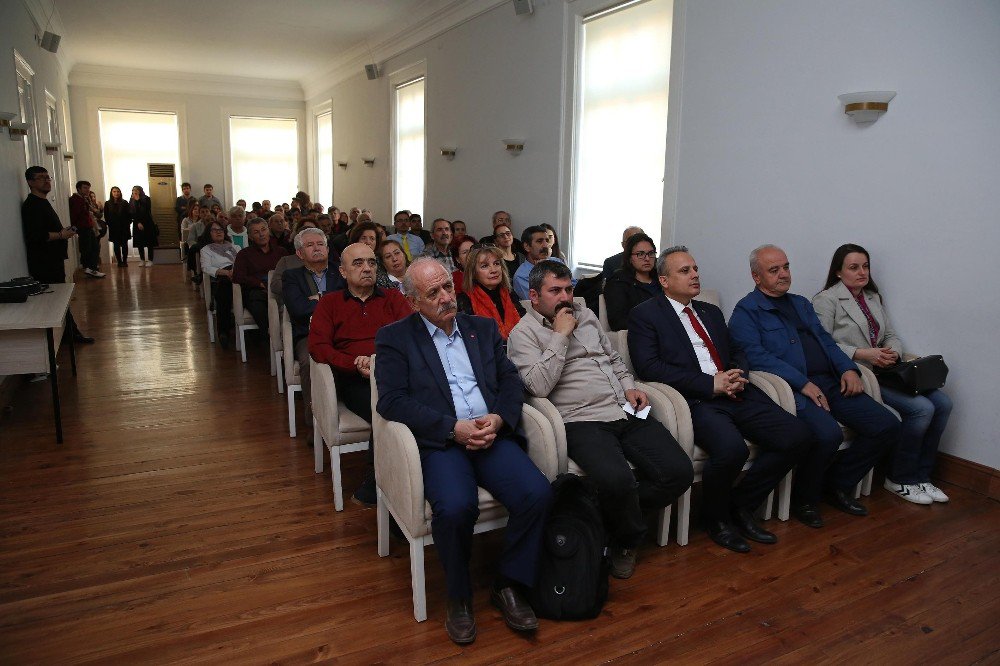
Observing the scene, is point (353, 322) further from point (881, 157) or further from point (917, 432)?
point (881, 157)

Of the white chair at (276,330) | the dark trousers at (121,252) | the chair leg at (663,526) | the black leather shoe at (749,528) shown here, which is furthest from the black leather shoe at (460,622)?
the dark trousers at (121,252)

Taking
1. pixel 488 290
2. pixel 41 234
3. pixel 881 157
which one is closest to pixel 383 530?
pixel 488 290

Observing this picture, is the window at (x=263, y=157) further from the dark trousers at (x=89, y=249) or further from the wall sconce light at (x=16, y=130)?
the wall sconce light at (x=16, y=130)

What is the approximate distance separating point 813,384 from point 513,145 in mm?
4858

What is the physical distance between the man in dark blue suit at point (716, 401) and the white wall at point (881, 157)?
50.3 inches

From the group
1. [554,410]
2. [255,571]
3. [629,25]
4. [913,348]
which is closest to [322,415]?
→ [255,571]

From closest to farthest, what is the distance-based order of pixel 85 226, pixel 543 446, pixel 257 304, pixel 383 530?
pixel 543 446, pixel 383 530, pixel 257 304, pixel 85 226

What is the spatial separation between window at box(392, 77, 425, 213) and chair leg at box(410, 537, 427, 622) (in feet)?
27.6

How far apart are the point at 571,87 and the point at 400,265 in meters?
2.96

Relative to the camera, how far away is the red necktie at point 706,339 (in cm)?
349

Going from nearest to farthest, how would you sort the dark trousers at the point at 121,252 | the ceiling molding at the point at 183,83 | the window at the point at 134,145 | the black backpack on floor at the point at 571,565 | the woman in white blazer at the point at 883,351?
the black backpack on floor at the point at 571,565 < the woman in white blazer at the point at 883,351 < the dark trousers at the point at 121,252 < the ceiling molding at the point at 183,83 < the window at the point at 134,145

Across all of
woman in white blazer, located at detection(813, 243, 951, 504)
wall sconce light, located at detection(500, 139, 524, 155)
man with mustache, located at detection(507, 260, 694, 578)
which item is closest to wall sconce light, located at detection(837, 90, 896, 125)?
woman in white blazer, located at detection(813, 243, 951, 504)

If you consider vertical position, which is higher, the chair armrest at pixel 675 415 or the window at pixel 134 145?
the window at pixel 134 145

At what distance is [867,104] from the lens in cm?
401
